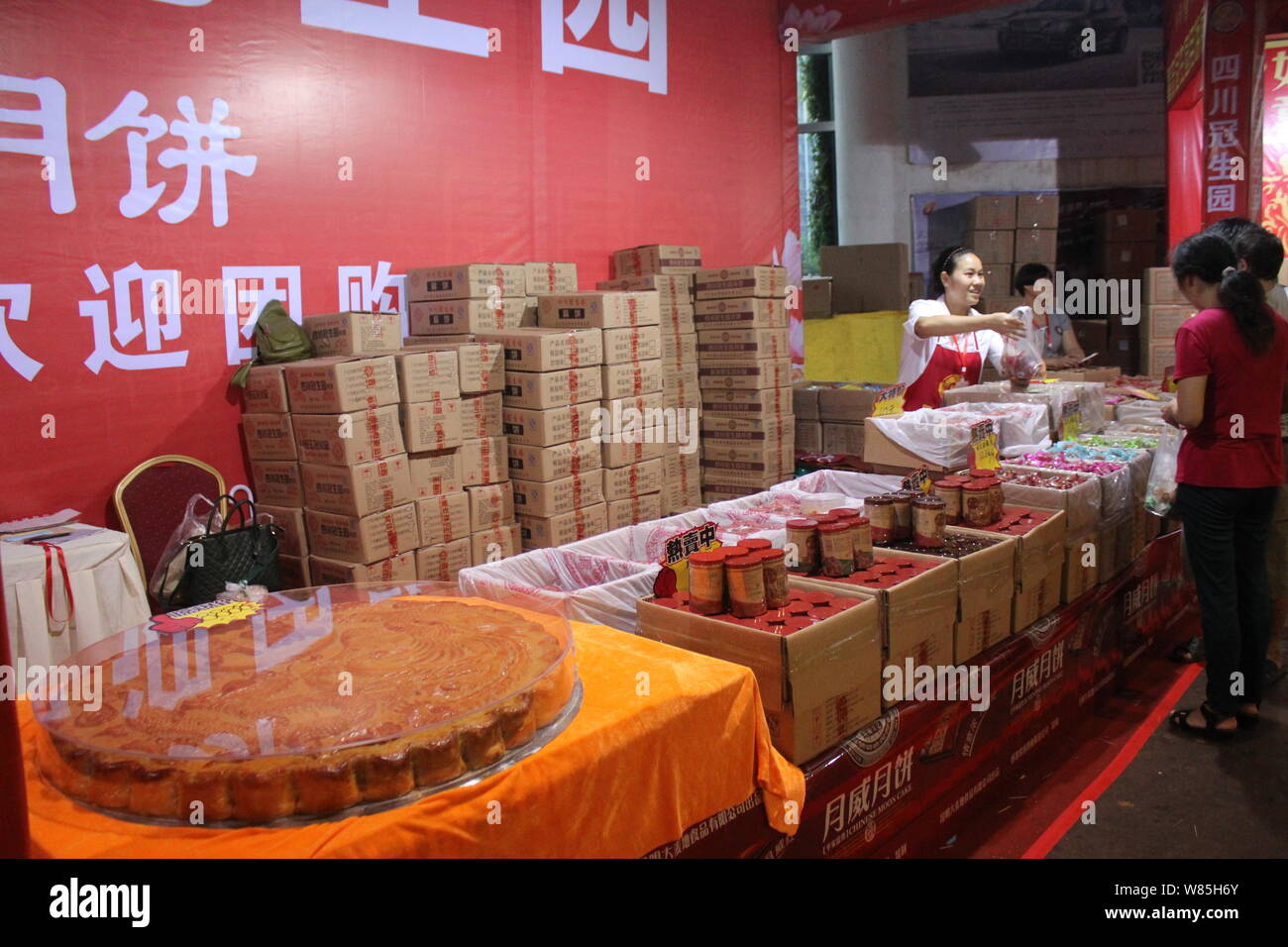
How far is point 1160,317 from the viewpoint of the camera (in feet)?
22.2

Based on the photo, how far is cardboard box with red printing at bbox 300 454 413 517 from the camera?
155 inches

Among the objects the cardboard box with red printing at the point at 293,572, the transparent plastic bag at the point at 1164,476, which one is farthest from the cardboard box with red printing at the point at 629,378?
the transparent plastic bag at the point at 1164,476

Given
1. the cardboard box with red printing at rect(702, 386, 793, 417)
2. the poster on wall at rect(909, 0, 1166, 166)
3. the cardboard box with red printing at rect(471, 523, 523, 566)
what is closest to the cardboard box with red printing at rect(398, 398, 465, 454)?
the cardboard box with red printing at rect(471, 523, 523, 566)

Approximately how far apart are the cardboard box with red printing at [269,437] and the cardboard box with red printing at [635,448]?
4.87 ft

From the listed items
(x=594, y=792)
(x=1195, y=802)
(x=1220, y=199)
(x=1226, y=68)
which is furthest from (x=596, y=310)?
(x=1226, y=68)

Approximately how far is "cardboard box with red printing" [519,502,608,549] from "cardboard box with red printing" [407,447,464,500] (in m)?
0.44

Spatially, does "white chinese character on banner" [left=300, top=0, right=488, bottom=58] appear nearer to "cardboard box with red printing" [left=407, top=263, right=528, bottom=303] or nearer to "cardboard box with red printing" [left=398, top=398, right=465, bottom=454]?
"cardboard box with red printing" [left=407, top=263, right=528, bottom=303]

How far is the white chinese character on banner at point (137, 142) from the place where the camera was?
3938 mm

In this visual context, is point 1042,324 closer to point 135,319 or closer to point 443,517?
point 443,517

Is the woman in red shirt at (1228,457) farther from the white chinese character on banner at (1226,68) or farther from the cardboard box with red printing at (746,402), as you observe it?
the white chinese character on banner at (1226,68)

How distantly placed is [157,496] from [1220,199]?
20.7 feet
